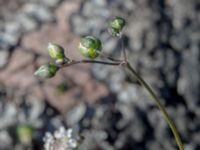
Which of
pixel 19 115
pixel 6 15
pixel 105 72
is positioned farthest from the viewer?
pixel 6 15

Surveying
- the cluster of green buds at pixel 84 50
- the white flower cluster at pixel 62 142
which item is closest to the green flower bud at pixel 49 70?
the cluster of green buds at pixel 84 50

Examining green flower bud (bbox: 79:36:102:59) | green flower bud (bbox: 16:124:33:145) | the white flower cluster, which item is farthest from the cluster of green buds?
green flower bud (bbox: 16:124:33:145)

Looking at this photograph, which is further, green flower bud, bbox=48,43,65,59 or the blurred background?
the blurred background

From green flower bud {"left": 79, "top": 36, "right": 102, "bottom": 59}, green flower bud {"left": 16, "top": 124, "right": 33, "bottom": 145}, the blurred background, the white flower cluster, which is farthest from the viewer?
the blurred background

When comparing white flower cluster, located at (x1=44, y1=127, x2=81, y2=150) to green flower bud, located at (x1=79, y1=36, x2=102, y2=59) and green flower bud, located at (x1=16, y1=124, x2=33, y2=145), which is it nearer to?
green flower bud, located at (x1=79, y1=36, x2=102, y2=59)

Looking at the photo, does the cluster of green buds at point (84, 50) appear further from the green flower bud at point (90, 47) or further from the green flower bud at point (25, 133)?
the green flower bud at point (25, 133)

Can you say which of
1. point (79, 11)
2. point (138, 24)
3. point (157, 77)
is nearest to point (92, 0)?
point (79, 11)

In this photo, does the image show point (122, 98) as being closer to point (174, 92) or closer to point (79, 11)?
point (174, 92)

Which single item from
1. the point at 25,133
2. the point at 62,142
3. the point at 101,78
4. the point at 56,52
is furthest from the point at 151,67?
the point at 56,52
